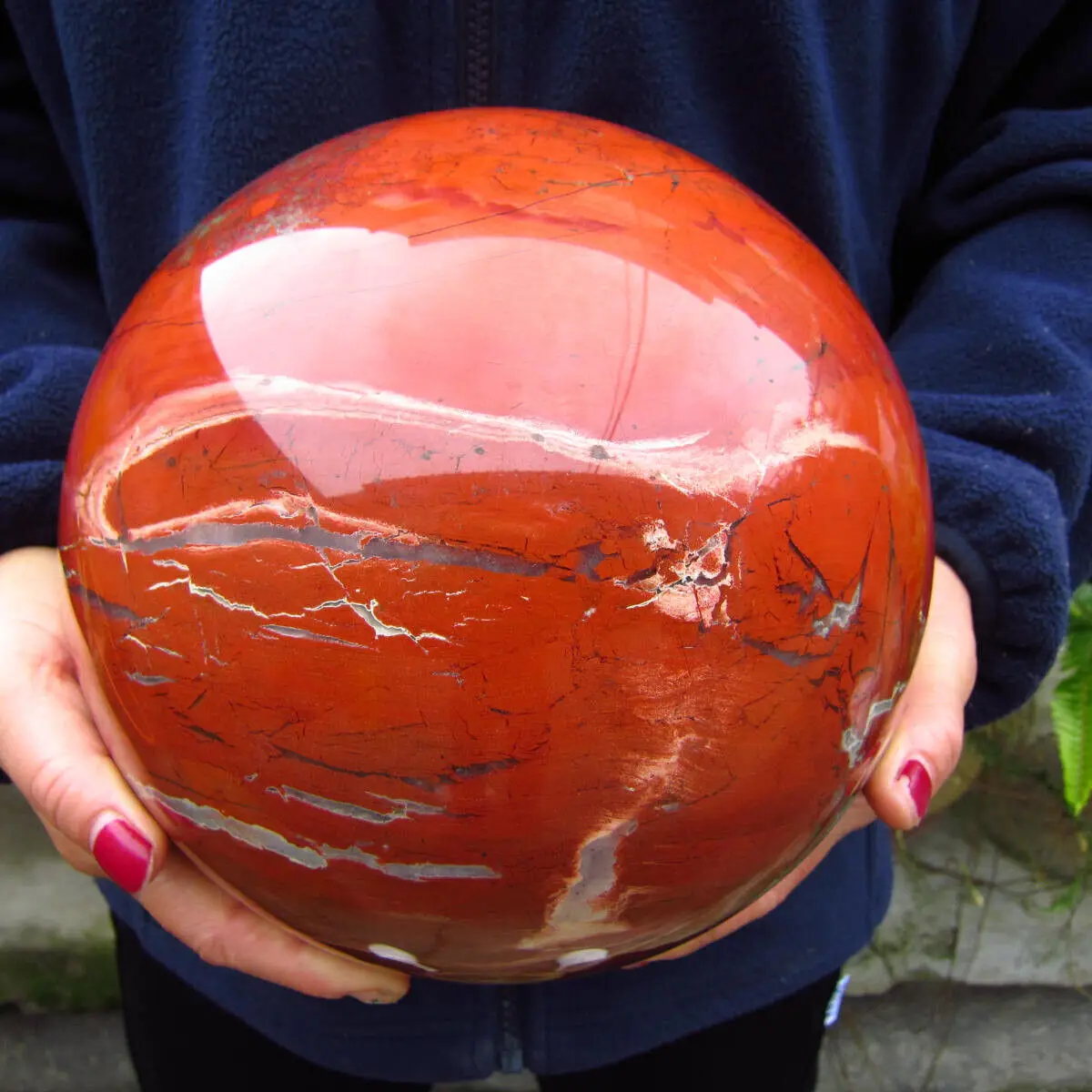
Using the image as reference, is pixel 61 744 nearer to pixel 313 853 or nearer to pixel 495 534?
pixel 313 853

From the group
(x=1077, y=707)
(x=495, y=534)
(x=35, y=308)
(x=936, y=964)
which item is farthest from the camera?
(x=936, y=964)

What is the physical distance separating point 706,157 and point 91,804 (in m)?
0.60

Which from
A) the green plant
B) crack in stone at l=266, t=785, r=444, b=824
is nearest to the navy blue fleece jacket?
crack in stone at l=266, t=785, r=444, b=824

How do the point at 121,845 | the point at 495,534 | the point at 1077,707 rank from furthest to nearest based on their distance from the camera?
the point at 1077,707 → the point at 121,845 → the point at 495,534

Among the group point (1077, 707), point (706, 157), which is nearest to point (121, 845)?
point (706, 157)

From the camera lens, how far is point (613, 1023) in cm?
84

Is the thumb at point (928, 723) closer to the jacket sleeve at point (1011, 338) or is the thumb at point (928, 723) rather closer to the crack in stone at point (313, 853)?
the jacket sleeve at point (1011, 338)

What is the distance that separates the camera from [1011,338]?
2.64ft

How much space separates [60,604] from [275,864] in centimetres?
28

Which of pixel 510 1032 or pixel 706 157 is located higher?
pixel 706 157

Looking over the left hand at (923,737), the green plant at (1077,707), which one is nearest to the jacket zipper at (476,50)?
the left hand at (923,737)

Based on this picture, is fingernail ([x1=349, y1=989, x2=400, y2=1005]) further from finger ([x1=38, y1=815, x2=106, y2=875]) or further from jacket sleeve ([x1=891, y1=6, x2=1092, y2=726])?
jacket sleeve ([x1=891, y1=6, x2=1092, y2=726])

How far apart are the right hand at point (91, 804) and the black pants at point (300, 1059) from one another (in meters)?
0.22

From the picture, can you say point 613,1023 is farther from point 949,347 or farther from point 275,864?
point 949,347
